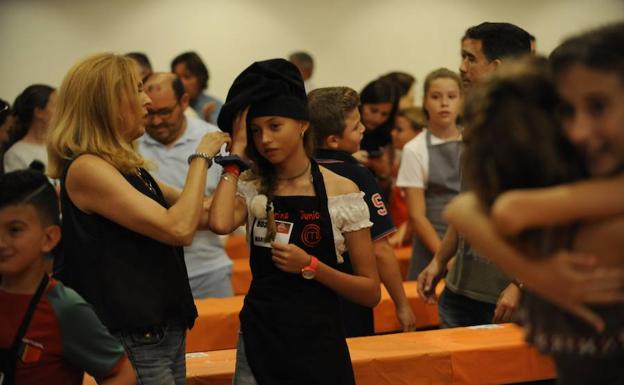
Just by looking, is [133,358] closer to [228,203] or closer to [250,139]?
[228,203]

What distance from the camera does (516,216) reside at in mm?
1658

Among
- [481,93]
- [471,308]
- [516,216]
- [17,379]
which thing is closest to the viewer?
[516,216]

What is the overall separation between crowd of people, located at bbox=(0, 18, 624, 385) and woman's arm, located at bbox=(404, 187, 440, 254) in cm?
109

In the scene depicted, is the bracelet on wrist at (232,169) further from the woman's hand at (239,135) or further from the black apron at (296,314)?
the black apron at (296,314)

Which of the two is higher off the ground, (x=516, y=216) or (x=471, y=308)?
(x=516, y=216)

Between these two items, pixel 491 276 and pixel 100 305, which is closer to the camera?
pixel 100 305

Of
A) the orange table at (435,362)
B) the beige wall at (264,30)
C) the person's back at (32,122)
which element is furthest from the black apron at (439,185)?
the beige wall at (264,30)

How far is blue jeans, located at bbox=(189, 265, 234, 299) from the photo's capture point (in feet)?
16.9

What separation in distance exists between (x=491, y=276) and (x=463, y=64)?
33.5 inches

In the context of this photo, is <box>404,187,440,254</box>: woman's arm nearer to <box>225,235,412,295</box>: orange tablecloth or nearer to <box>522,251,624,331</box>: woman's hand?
<box>225,235,412,295</box>: orange tablecloth

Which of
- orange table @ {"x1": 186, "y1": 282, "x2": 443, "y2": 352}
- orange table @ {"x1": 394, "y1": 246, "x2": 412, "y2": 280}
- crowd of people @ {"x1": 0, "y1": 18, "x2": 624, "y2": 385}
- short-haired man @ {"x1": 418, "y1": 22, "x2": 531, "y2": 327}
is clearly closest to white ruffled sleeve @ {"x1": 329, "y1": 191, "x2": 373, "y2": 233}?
crowd of people @ {"x1": 0, "y1": 18, "x2": 624, "y2": 385}

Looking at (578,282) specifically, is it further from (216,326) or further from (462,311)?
(216,326)

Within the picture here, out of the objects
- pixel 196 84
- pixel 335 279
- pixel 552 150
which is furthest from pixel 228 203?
→ pixel 196 84

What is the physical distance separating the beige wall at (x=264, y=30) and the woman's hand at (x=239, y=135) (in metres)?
6.78
